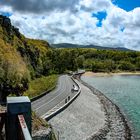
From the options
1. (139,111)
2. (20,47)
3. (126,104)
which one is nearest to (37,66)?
(20,47)

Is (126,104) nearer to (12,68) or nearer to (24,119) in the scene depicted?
(12,68)

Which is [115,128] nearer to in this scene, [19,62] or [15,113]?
[19,62]

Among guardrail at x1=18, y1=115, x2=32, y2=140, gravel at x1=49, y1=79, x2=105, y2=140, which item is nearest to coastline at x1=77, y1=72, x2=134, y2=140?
gravel at x1=49, y1=79, x2=105, y2=140

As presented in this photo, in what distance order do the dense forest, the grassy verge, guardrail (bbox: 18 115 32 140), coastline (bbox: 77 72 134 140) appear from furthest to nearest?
the grassy verge < the dense forest < coastline (bbox: 77 72 134 140) < guardrail (bbox: 18 115 32 140)

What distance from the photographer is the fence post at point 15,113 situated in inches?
327

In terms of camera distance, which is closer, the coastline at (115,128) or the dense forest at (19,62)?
the coastline at (115,128)

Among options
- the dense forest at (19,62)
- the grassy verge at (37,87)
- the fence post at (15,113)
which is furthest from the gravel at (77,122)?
the fence post at (15,113)

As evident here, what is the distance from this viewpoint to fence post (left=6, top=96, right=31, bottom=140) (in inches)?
327

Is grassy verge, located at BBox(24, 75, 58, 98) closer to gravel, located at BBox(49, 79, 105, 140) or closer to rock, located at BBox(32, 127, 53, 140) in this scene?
gravel, located at BBox(49, 79, 105, 140)

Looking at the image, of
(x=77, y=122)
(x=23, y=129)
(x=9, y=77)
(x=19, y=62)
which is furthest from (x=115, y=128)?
(x=23, y=129)

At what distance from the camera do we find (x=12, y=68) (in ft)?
205

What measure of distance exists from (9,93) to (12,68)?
7.49m

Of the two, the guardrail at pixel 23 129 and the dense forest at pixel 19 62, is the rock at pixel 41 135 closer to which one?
the guardrail at pixel 23 129

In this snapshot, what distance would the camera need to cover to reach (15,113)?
840 cm
